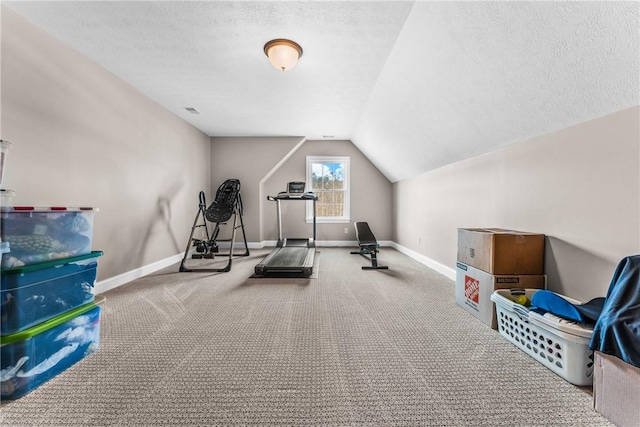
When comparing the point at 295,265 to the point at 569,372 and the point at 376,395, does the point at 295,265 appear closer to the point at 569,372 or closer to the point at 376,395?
the point at 376,395

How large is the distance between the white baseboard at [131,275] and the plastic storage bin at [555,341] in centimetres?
390

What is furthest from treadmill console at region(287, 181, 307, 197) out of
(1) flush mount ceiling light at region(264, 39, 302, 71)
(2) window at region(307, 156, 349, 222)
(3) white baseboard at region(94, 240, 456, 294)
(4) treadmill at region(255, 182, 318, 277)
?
(1) flush mount ceiling light at region(264, 39, 302, 71)

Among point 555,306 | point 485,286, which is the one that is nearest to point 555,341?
point 555,306

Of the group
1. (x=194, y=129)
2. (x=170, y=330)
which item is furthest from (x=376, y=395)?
(x=194, y=129)

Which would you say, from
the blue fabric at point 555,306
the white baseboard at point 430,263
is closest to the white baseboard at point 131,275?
the blue fabric at point 555,306

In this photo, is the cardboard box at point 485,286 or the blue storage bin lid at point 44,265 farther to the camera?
the cardboard box at point 485,286

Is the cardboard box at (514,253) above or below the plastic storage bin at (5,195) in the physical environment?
below

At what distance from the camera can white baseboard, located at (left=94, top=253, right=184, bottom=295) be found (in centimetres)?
285

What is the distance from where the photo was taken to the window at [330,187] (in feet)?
20.3

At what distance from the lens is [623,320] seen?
1.11m

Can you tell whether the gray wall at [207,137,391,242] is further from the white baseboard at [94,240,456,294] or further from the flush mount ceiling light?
the flush mount ceiling light

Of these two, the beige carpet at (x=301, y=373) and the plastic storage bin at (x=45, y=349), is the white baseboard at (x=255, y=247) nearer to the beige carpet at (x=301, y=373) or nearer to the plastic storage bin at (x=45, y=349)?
the beige carpet at (x=301, y=373)

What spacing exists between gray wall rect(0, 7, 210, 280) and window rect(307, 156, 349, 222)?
2.90m

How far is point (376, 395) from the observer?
132 cm
